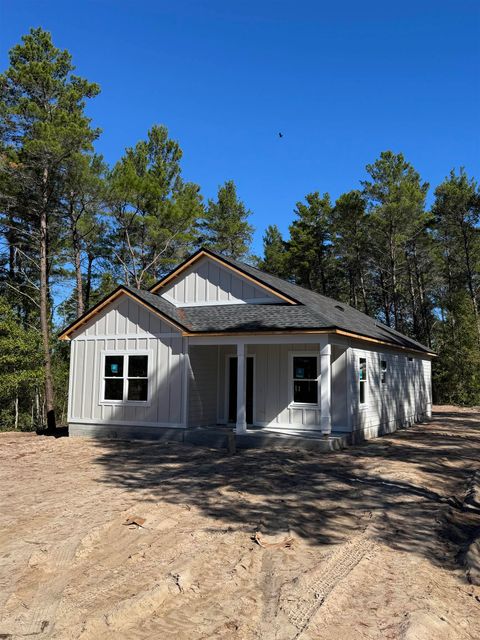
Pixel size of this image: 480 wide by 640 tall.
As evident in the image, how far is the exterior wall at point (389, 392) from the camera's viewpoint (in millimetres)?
13789

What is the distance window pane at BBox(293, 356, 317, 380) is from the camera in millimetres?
Answer: 13648

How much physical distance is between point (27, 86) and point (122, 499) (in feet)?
63.9

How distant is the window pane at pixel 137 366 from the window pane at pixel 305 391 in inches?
172

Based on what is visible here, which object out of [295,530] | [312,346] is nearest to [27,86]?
[312,346]

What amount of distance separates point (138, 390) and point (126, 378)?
1.70 feet

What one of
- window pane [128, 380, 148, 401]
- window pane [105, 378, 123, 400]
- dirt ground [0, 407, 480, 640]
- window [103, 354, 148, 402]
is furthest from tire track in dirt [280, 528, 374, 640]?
window pane [105, 378, 123, 400]

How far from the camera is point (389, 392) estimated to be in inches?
666

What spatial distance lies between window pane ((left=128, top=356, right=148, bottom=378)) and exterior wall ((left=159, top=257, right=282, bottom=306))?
8.73 ft

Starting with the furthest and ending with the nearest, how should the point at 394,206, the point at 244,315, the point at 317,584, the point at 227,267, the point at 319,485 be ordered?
the point at 394,206
the point at 227,267
the point at 244,315
the point at 319,485
the point at 317,584

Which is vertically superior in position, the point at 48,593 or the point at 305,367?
the point at 305,367

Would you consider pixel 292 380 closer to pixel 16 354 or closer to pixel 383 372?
pixel 383 372

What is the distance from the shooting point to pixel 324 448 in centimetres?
1184

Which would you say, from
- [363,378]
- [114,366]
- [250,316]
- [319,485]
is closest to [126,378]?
[114,366]

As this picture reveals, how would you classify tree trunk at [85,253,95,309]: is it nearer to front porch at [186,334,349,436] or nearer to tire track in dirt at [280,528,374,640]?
front porch at [186,334,349,436]
